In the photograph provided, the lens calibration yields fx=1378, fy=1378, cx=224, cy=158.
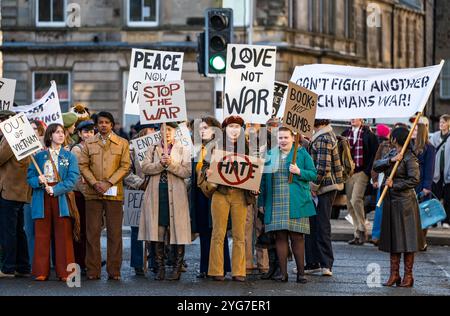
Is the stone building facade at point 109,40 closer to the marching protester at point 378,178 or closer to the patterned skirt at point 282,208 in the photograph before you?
the marching protester at point 378,178

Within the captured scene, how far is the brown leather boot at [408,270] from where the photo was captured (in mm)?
14312

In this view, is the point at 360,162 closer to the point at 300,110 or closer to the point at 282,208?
the point at 300,110

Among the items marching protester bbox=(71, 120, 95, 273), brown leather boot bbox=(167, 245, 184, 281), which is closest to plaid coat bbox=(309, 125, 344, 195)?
brown leather boot bbox=(167, 245, 184, 281)

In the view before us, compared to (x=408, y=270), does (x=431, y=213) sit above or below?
above

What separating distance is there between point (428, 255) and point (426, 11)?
158ft

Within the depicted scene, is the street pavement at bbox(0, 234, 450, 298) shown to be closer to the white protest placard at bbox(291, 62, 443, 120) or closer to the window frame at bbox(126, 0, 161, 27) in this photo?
the white protest placard at bbox(291, 62, 443, 120)

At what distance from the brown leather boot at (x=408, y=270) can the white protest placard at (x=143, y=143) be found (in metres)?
3.04

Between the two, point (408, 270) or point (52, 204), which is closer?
point (408, 270)

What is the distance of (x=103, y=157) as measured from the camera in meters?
15.0

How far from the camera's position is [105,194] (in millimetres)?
14992

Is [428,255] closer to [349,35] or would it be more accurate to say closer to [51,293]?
[51,293]

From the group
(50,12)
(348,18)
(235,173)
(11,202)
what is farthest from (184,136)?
(348,18)

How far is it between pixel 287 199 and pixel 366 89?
236 centimetres

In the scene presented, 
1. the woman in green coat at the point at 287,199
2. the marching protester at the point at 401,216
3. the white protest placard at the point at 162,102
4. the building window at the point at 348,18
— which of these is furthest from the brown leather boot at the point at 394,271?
the building window at the point at 348,18
